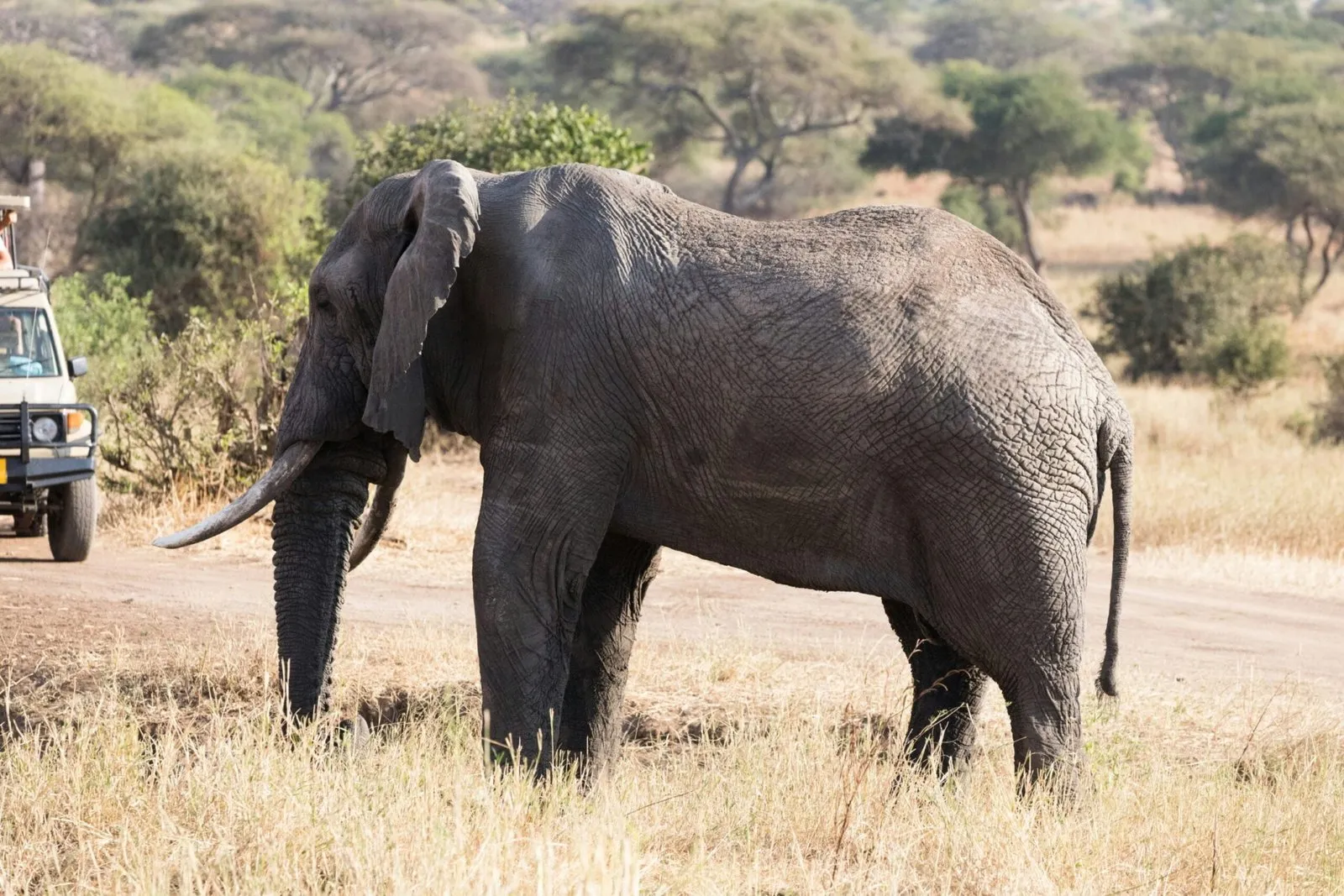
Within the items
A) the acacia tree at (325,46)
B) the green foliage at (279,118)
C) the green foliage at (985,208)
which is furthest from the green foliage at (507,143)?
the acacia tree at (325,46)

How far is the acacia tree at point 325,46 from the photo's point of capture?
5372 centimetres

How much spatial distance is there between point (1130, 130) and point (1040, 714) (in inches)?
1718

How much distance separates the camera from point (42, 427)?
11.3m

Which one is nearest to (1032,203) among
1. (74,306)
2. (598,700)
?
(74,306)

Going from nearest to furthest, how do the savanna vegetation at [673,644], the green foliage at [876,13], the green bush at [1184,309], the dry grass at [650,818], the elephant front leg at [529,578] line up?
the dry grass at [650,818]
the savanna vegetation at [673,644]
the elephant front leg at [529,578]
the green bush at [1184,309]
the green foliage at [876,13]

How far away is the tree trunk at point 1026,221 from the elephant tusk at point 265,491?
35587 millimetres

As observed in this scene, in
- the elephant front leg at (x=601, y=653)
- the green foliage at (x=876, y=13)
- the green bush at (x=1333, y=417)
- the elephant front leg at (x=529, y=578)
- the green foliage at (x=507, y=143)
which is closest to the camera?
the elephant front leg at (x=529, y=578)

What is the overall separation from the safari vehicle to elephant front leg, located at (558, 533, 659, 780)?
6.15 metres

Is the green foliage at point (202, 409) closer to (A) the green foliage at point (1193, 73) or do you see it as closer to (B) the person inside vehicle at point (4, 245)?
(B) the person inside vehicle at point (4, 245)

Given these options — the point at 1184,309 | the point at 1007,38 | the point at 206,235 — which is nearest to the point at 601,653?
the point at 206,235

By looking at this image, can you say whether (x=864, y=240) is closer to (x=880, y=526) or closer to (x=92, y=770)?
(x=880, y=526)

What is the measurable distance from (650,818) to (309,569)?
153 cm

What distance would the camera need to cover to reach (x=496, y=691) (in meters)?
5.53

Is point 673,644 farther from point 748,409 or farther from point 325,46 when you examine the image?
point 325,46
